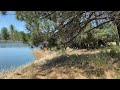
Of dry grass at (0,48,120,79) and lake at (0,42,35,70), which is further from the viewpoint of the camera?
lake at (0,42,35,70)

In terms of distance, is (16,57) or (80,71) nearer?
(80,71)

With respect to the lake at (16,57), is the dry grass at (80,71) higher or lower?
lower

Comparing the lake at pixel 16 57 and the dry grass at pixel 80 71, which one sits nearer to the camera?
the dry grass at pixel 80 71

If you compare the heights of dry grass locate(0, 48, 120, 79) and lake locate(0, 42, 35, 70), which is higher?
lake locate(0, 42, 35, 70)

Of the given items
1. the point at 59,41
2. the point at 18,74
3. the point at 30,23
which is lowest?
the point at 18,74

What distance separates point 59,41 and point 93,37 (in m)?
3.28

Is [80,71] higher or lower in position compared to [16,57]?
lower
